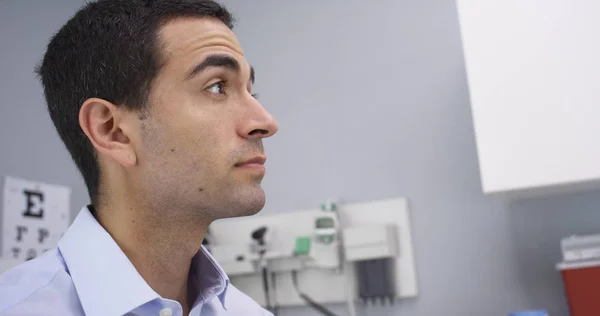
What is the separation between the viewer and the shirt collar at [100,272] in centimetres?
89

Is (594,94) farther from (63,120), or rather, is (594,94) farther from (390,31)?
(63,120)

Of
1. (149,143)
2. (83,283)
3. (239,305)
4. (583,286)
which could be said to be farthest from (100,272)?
(583,286)

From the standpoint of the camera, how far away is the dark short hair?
100cm

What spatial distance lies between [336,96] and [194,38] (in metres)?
1.12

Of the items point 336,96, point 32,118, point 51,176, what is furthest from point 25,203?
point 336,96

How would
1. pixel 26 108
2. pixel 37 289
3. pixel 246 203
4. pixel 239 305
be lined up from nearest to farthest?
pixel 37 289, pixel 246 203, pixel 239 305, pixel 26 108

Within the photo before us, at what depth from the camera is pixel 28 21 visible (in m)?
2.06

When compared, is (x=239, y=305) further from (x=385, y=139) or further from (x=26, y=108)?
(x=26, y=108)

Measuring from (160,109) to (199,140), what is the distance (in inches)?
3.3

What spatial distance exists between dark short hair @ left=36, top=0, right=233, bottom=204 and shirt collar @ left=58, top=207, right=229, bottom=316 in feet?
0.30

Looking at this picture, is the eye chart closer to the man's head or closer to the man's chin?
the man's head

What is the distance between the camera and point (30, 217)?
188 centimetres

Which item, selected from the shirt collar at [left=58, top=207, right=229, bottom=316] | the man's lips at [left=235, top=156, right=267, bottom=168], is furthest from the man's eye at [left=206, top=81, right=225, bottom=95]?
the shirt collar at [left=58, top=207, right=229, bottom=316]

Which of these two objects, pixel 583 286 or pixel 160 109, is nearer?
pixel 160 109
